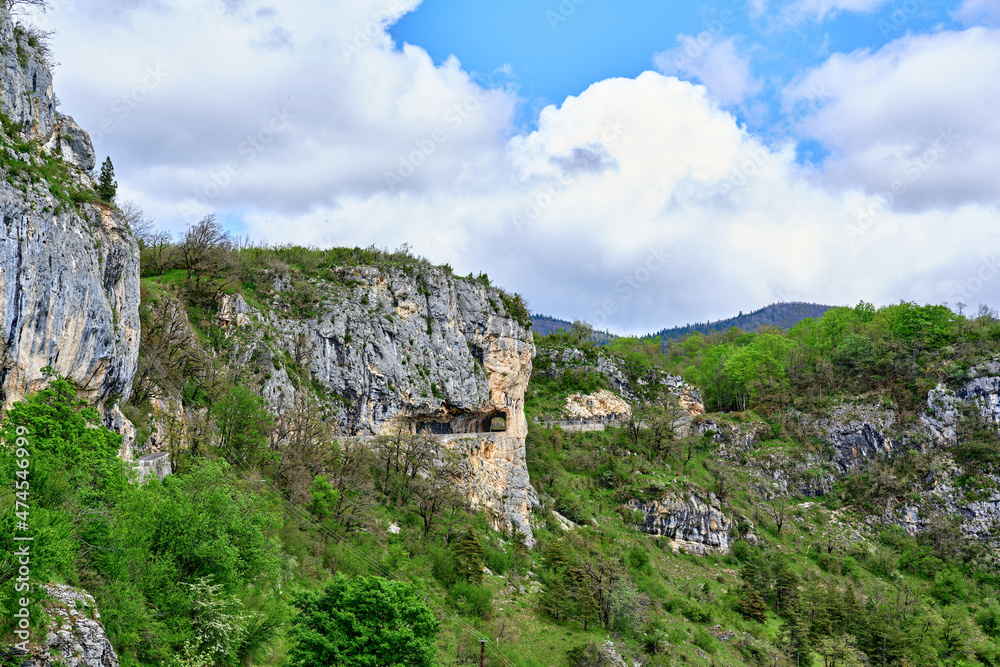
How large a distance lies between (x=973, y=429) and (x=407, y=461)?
64.0 m

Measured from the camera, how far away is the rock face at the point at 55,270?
21.0 metres

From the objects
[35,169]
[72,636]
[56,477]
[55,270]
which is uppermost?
[35,169]

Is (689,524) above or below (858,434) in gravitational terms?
below

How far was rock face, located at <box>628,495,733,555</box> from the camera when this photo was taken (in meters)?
59.0

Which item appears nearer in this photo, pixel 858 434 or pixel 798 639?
pixel 798 639

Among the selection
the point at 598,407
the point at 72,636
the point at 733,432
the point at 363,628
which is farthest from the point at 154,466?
the point at 733,432

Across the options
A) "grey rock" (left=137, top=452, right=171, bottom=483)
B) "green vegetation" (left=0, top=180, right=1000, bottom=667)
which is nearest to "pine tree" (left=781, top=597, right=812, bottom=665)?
"green vegetation" (left=0, top=180, right=1000, bottom=667)

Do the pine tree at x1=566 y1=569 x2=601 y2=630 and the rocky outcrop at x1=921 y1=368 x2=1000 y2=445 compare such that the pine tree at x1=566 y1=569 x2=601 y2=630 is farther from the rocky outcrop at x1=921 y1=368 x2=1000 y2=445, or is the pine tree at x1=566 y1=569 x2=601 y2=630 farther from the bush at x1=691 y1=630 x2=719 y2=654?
the rocky outcrop at x1=921 y1=368 x2=1000 y2=445

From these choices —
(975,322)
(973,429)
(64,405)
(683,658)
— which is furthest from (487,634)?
(975,322)

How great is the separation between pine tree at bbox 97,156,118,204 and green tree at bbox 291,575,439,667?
22293 mm

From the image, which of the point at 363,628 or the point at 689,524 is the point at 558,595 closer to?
the point at 689,524

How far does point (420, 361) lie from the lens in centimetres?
5384

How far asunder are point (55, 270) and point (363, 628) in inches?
692

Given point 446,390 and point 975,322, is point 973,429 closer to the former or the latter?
point 975,322
